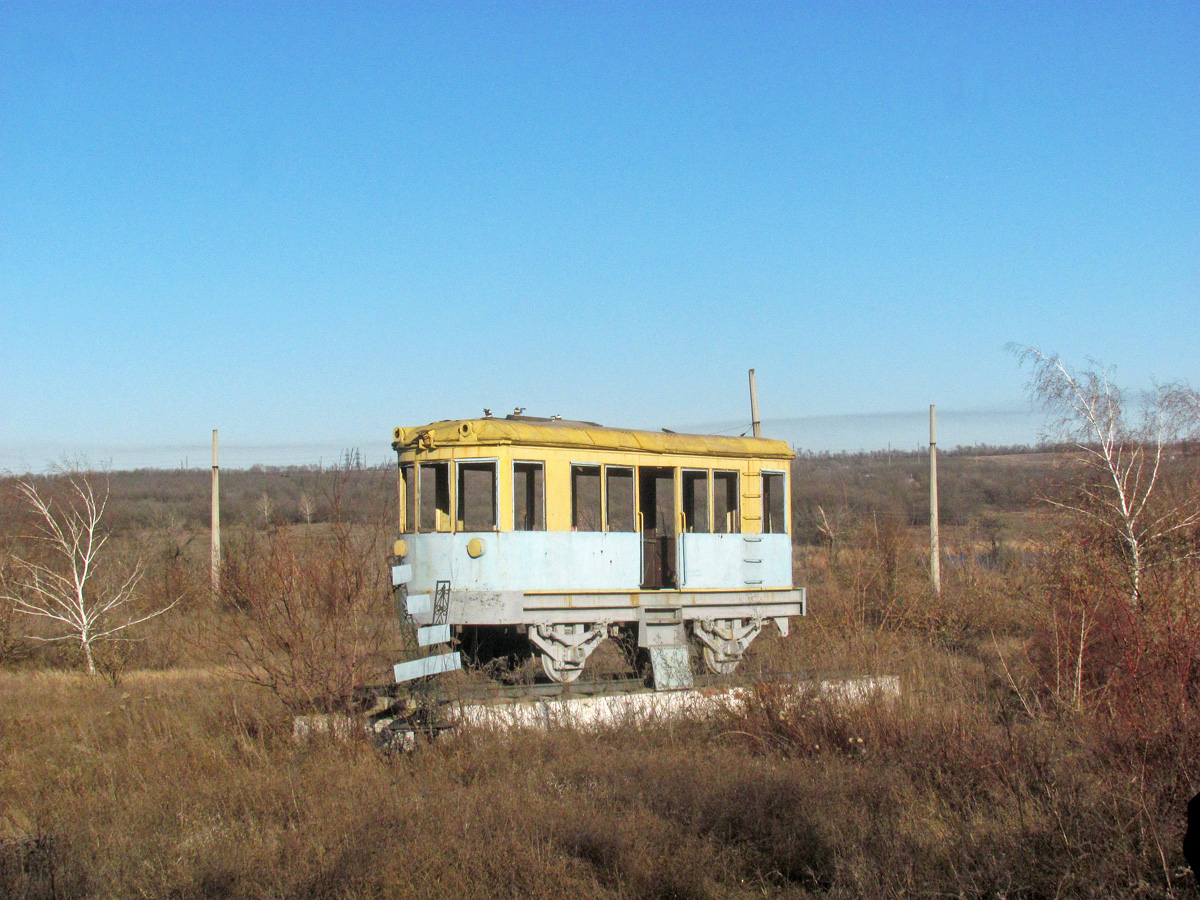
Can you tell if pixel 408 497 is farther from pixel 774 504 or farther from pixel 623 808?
pixel 623 808

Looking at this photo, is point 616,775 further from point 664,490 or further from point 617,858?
point 664,490

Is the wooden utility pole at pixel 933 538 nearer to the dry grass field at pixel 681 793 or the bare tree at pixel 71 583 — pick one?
the dry grass field at pixel 681 793

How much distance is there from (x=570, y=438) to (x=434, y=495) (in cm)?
174

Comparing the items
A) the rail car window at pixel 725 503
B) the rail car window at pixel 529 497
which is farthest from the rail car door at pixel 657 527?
the rail car window at pixel 529 497

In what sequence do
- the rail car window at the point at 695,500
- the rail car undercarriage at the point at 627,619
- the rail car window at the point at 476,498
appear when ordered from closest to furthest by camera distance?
the rail car undercarriage at the point at 627,619 < the rail car window at the point at 476,498 < the rail car window at the point at 695,500

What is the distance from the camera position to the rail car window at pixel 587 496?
12.0m

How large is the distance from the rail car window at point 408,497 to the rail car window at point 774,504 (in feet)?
15.6

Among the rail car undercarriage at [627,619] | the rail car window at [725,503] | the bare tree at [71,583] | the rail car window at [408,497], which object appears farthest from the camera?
the bare tree at [71,583]

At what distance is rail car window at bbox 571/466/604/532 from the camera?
473 inches

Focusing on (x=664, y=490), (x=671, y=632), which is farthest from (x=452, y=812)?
(x=664, y=490)

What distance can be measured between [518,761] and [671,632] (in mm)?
3632

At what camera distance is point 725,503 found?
13305mm

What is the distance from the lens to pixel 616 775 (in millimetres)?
8180

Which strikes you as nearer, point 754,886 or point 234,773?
point 754,886
